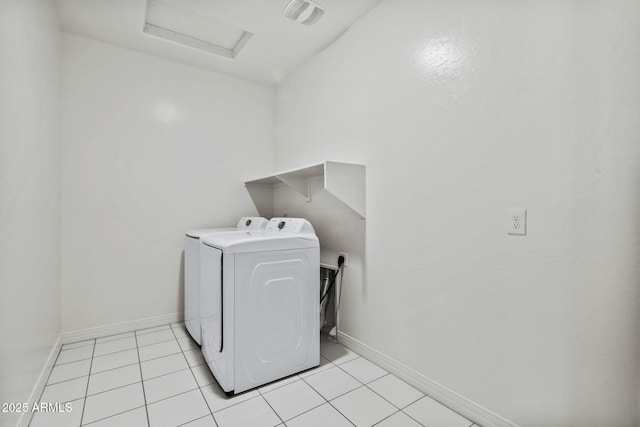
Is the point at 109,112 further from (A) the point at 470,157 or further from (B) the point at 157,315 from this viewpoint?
(A) the point at 470,157

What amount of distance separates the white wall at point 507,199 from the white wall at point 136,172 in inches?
63.1

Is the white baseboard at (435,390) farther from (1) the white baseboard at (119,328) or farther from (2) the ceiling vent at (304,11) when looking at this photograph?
(2) the ceiling vent at (304,11)

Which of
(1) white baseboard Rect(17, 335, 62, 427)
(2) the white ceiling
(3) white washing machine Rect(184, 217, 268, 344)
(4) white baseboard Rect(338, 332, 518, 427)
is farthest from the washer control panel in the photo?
(1) white baseboard Rect(17, 335, 62, 427)

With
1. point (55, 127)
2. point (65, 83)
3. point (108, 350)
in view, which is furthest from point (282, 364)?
point (65, 83)

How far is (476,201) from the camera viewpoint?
4.89 ft

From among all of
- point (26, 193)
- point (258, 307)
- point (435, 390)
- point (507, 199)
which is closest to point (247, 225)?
point (258, 307)

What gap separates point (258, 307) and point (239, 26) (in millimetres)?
2035

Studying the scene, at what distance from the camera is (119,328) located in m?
2.56

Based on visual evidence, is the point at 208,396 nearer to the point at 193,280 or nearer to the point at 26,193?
the point at 193,280

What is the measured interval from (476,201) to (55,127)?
281 centimetres

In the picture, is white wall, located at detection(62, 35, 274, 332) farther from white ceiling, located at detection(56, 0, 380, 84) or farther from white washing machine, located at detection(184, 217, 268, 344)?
white washing machine, located at detection(184, 217, 268, 344)

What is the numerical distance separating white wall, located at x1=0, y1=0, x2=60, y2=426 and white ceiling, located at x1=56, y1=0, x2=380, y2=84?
0.83 feet

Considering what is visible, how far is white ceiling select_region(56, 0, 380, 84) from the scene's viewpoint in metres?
2.03

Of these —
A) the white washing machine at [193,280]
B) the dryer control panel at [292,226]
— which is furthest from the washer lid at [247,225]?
the dryer control panel at [292,226]
